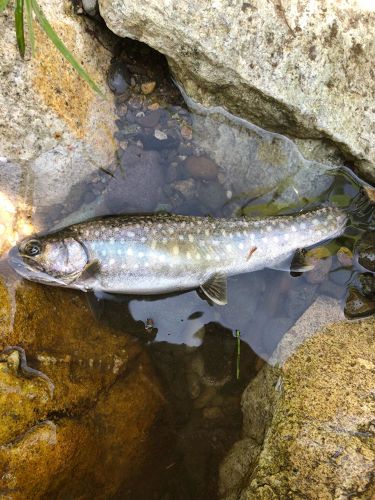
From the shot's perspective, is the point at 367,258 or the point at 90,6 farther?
the point at 367,258

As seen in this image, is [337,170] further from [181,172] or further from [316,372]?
[316,372]

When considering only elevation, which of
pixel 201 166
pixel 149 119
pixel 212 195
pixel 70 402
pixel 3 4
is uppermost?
pixel 3 4

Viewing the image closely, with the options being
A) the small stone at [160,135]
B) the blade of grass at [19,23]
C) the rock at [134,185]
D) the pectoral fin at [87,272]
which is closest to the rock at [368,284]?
the rock at [134,185]

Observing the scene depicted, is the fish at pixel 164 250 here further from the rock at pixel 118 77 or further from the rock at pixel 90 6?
the rock at pixel 90 6

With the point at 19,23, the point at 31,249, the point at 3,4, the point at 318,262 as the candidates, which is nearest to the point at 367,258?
the point at 318,262

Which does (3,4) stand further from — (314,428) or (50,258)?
(314,428)

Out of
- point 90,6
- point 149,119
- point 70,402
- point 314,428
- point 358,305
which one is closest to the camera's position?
point 314,428

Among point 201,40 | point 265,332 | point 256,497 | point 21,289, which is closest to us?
point 256,497

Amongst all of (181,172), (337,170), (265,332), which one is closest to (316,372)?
(265,332)
